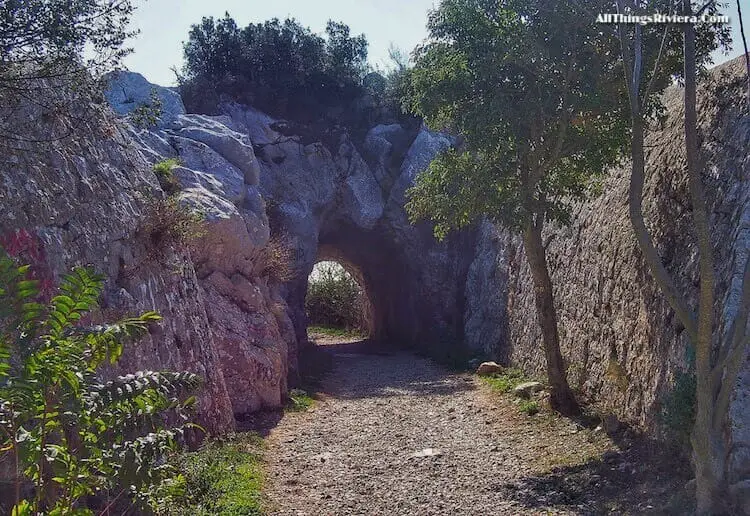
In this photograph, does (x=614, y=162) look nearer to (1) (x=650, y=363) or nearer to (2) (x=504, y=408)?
(1) (x=650, y=363)

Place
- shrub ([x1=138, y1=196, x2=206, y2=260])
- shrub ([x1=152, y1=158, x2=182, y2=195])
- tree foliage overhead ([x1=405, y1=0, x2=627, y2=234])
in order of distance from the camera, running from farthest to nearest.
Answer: shrub ([x1=152, y1=158, x2=182, y2=195]) < shrub ([x1=138, y1=196, x2=206, y2=260]) < tree foliage overhead ([x1=405, y1=0, x2=627, y2=234])

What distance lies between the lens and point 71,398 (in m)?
3.27

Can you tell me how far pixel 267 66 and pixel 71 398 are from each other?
19099mm

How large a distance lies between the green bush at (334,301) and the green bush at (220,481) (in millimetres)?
22285

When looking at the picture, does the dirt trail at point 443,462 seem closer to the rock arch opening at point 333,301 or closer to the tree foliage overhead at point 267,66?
the tree foliage overhead at point 267,66

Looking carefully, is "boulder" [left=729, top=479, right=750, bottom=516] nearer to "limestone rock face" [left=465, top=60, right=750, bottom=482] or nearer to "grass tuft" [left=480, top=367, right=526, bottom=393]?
"limestone rock face" [left=465, top=60, right=750, bottom=482]

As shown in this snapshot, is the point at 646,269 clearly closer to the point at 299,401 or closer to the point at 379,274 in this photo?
the point at 299,401

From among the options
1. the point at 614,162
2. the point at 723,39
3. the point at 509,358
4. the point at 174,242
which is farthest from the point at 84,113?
the point at 509,358

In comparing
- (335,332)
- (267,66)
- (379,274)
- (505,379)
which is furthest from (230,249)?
(335,332)

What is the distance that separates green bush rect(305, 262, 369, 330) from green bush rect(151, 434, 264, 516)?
73.1ft

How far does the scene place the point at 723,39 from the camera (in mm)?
7758

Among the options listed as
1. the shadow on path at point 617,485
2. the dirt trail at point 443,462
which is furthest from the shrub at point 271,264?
the shadow on path at point 617,485

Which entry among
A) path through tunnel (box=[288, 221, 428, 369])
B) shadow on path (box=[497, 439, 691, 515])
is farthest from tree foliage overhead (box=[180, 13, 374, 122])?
shadow on path (box=[497, 439, 691, 515])

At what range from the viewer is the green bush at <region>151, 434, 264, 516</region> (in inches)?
236
